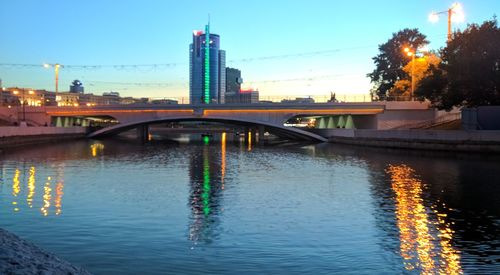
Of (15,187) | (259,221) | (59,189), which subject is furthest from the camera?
(15,187)

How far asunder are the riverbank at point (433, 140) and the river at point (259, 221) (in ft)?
66.5

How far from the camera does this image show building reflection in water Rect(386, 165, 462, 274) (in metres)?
13.6

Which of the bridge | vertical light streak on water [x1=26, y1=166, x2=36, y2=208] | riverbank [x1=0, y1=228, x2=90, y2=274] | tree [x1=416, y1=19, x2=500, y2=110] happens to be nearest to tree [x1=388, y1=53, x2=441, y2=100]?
the bridge

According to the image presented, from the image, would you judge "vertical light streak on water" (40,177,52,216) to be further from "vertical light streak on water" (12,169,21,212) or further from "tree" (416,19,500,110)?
"tree" (416,19,500,110)

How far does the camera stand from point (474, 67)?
60.3 meters

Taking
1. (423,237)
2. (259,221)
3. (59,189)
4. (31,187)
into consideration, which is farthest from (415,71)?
(423,237)

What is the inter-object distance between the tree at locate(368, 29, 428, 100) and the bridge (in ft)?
52.4

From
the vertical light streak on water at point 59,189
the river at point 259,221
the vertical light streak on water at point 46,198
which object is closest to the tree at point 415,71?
the river at point 259,221

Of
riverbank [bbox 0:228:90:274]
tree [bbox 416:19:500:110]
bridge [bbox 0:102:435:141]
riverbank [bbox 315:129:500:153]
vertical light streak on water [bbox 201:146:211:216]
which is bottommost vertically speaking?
vertical light streak on water [bbox 201:146:211:216]

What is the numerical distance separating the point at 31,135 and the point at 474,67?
61960mm

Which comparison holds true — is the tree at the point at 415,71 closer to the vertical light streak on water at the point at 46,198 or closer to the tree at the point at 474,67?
the tree at the point at 474,67

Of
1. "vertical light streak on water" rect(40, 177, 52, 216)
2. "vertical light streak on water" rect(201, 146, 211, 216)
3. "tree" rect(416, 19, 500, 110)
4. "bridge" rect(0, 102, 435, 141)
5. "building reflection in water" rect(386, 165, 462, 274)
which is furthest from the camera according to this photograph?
"bridge" rect(0, 102, 435, 141)

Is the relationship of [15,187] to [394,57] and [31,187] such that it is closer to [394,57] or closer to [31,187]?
[31,187]

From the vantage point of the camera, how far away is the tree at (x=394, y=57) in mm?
120562
